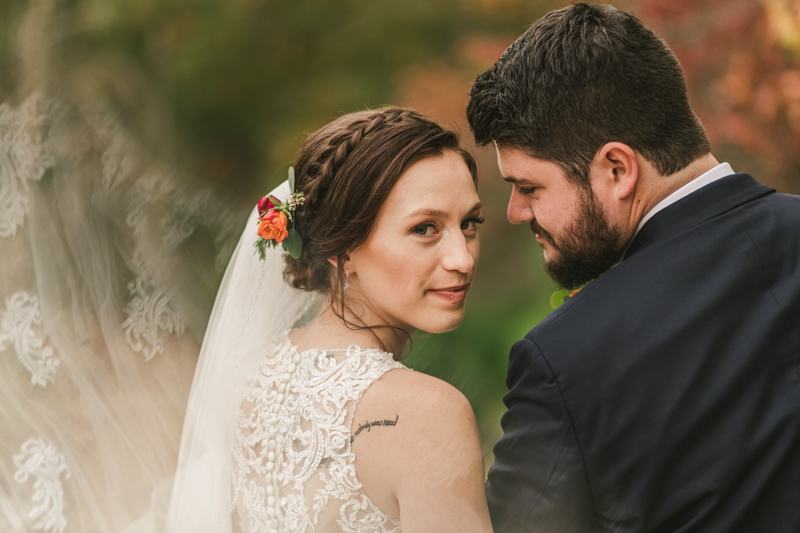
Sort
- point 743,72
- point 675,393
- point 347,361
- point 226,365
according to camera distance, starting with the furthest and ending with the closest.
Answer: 1. point 743,72
2. point 226,365
3. point 347,361
4. point 675,393

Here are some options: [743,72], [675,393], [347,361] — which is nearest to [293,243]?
[347,361]

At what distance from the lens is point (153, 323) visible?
114 centimetres

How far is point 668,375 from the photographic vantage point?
97 centimetres

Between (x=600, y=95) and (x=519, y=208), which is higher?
(x=600, y=95)

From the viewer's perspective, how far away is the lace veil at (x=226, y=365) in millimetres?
1315

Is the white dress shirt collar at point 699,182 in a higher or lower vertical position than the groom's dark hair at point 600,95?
lower

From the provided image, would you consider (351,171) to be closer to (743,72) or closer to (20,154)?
(20,154)

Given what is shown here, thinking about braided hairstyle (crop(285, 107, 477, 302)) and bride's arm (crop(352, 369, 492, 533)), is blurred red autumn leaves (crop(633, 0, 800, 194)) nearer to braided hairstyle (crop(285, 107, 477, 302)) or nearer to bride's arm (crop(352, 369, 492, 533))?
braided hairstyle (crop(285, 107, 477, 302))

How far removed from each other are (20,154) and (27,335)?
0.32 m

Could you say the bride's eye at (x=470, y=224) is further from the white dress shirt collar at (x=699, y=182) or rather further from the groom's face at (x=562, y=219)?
the white dress shirt collar at (x=699, y=182)

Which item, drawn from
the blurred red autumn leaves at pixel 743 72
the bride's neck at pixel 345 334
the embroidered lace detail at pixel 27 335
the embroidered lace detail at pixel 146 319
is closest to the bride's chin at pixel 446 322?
the bride's neck at pixel 345 334

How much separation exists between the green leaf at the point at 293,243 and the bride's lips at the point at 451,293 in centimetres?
33

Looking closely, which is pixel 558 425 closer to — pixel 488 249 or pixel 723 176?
pixel 723 176

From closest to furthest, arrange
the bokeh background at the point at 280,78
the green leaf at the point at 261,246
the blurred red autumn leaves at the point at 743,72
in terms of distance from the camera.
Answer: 1. the bokeh background at the point at 280,78
2. the green leaf at the point at 261,246
3. the blurred red autumn leaves at the point at 743,72
